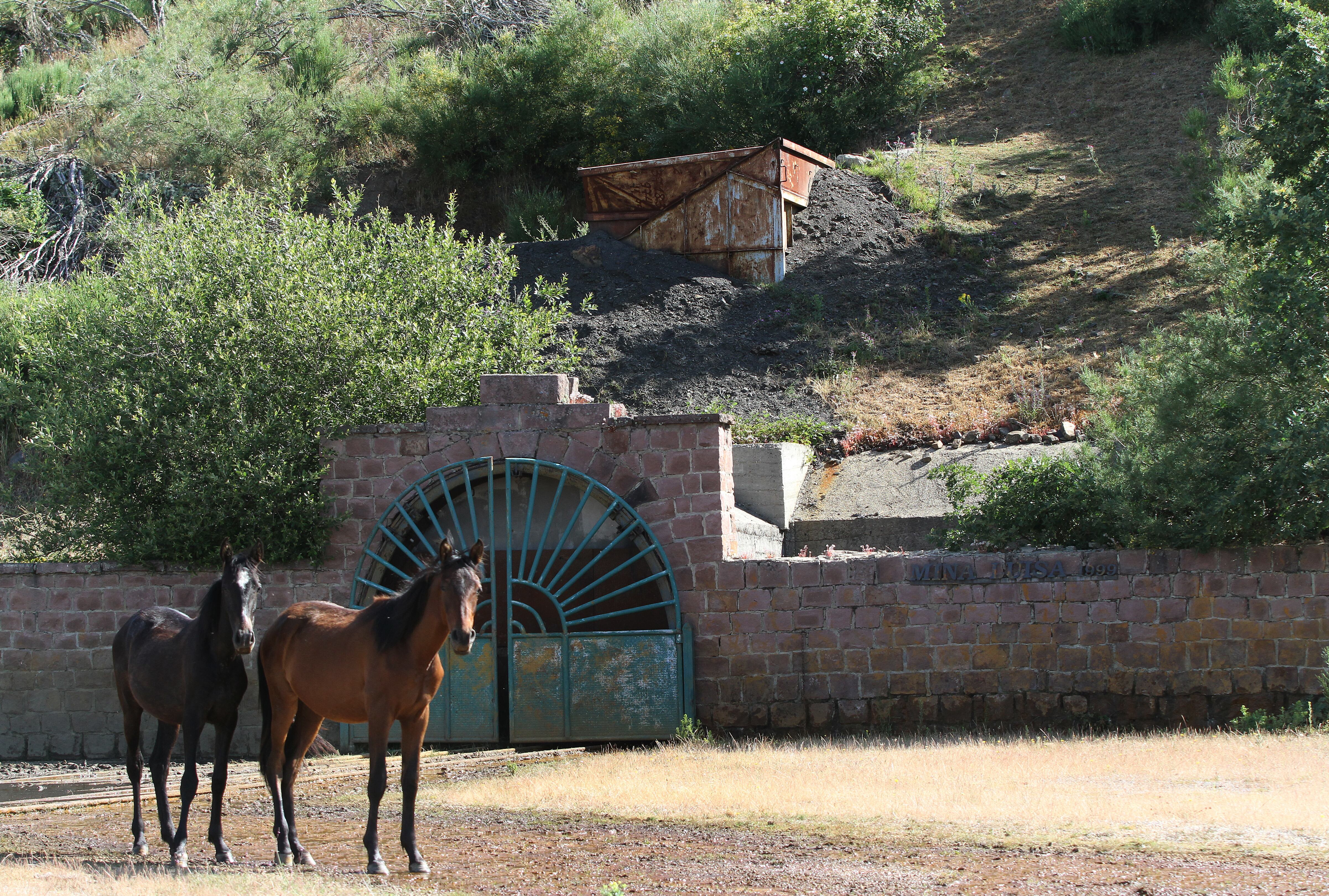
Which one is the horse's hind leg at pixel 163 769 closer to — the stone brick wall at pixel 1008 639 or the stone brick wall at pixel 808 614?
the stone brick wall at pixel 808 614

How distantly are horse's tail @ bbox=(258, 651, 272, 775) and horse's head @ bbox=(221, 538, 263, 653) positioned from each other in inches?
11.3

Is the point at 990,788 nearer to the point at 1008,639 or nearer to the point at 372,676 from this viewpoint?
the point at 1008,639

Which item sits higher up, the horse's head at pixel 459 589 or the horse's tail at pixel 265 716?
the horse's head at pixel 459 589

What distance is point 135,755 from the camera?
683 centimetres

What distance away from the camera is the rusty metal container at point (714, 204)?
20281 mm

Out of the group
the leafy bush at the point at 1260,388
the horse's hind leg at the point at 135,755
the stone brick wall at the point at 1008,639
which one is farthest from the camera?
the stone brick wall at the point at 1008,639

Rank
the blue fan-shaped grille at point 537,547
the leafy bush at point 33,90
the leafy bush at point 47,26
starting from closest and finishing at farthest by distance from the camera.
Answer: the blue fan-shaped grille at point 537,547 < the leafy bush at point 33,90 < the leafy bush at point 47,26

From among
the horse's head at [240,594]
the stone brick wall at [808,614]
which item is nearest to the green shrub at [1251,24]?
the stone brick wall at [808,614]

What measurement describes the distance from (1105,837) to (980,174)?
19.4 metres

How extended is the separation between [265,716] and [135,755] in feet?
3.14

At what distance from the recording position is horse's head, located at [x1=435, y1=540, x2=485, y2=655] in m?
5.56

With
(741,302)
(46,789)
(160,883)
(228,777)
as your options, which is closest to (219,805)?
(160,883)

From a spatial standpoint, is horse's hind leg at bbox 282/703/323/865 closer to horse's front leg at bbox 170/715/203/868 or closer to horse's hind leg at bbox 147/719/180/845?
horse's front leg at bbox 170/715/203/868

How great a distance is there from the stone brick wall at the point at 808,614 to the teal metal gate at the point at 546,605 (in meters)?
0.21
